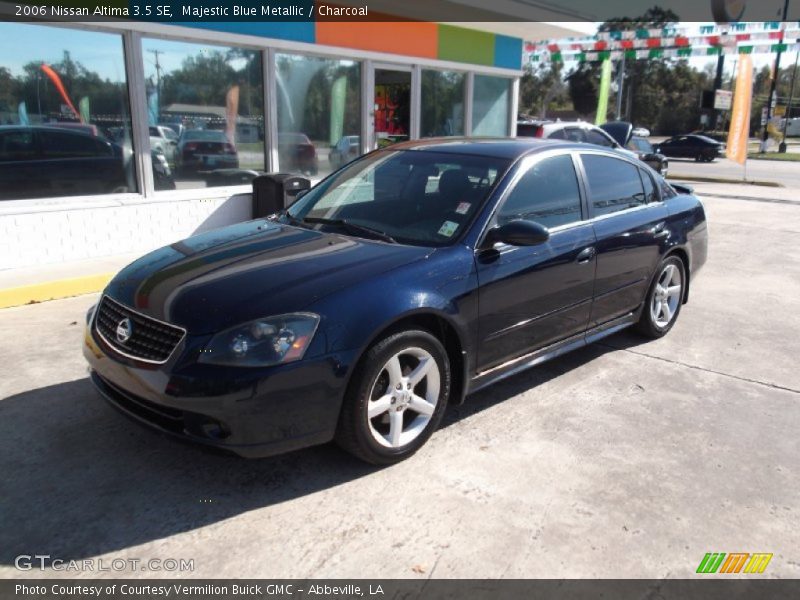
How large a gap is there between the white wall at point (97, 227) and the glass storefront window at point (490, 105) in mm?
6250

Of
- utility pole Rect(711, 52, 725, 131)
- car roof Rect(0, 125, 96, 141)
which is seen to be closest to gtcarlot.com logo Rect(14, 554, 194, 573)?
car roof Rect(0, 125, 96, 141)

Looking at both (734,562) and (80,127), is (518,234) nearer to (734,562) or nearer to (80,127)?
(734,562)

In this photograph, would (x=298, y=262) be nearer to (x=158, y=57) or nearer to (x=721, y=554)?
(x=721, y=554)

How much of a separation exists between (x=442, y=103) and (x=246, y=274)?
9536mm

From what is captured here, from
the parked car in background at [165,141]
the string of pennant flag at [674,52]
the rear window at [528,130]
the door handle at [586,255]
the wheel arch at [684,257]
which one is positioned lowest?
the wheel arch at [684,257]

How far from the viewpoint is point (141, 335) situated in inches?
121

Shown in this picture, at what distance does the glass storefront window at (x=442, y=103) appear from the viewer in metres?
11.6

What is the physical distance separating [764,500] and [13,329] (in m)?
5.45

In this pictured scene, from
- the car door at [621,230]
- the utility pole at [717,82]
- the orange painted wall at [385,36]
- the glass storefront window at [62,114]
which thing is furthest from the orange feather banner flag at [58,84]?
the utility pole at [717,82]

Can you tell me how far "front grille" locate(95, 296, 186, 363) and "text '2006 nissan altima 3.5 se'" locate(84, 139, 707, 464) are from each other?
0.03 feet

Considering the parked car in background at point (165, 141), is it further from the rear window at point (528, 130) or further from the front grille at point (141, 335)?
the rear window at point (528, 130)

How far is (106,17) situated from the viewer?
6980 mm

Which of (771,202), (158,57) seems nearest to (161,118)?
(158,57)

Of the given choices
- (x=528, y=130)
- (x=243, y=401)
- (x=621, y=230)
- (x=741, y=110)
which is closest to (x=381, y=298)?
(x=243, y=401)
